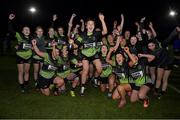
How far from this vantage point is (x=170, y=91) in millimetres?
11844

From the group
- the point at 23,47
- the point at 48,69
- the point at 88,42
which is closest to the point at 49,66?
the point at 48,69

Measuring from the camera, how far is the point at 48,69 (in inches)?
402

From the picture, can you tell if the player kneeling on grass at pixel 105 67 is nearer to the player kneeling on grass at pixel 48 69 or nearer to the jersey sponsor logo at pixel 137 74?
the player kneeling on grass at pixel 48 69

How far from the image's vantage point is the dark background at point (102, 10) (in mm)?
41906

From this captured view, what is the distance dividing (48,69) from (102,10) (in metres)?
34.1

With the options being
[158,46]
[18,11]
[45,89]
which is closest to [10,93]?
[45,89]

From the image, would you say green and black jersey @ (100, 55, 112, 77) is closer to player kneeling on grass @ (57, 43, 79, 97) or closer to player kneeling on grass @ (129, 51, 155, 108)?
player kneeling on grass @ (57, 43, 79, 97)

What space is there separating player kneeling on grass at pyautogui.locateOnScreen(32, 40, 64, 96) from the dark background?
30.0 meters

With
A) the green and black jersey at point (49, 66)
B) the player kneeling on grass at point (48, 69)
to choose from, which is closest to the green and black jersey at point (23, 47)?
the player kneeling on grass at point (48, 69)

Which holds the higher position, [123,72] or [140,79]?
[123,72]

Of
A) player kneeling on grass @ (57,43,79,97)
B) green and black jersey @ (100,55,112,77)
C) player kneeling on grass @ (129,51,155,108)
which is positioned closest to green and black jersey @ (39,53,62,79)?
player kneeling on grass @ (57,43,79,97)

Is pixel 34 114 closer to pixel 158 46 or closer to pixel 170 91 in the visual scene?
pixel 158 46

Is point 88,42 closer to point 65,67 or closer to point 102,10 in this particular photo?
point 65,67

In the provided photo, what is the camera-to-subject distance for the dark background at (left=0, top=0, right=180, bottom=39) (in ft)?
137
